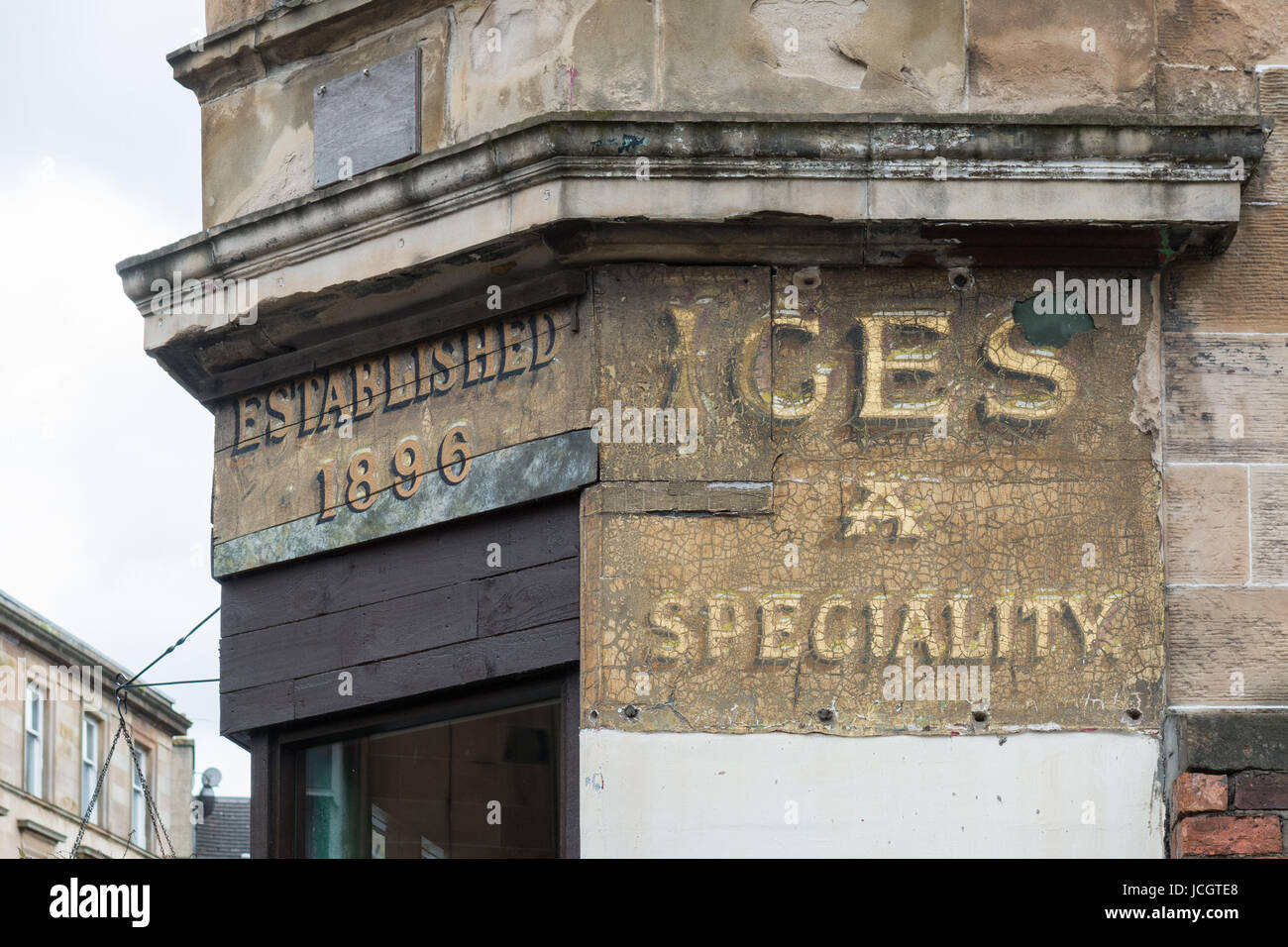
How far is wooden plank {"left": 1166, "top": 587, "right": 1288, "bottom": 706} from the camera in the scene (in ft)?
21.5

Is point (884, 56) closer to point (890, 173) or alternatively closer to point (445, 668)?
point (890, 173)

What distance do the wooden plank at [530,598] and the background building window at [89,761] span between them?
124 ft

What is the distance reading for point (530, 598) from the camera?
6.94 m

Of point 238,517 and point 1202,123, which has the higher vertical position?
point 1202,123

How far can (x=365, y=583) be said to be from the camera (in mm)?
7348

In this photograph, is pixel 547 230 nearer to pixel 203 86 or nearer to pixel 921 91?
pixel 921 91

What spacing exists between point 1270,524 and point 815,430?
4.59 ft

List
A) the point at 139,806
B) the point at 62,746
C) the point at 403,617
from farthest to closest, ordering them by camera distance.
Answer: the point at 139,806
the point at 62,746
the point at 403,617

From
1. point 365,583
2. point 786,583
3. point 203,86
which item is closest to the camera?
point 786,583

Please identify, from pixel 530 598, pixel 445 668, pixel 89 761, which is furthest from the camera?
pixel 89 761

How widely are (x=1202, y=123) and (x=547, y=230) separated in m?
Answer: 2.00

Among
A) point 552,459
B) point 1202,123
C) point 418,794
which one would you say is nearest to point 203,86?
point 552,459

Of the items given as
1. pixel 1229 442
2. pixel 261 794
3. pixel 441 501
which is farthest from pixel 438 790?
pixel 1229 442

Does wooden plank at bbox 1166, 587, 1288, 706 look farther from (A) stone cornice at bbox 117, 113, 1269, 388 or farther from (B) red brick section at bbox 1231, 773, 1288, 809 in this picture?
(A) stone cornice at bbox 117, 113, 1269, 388
